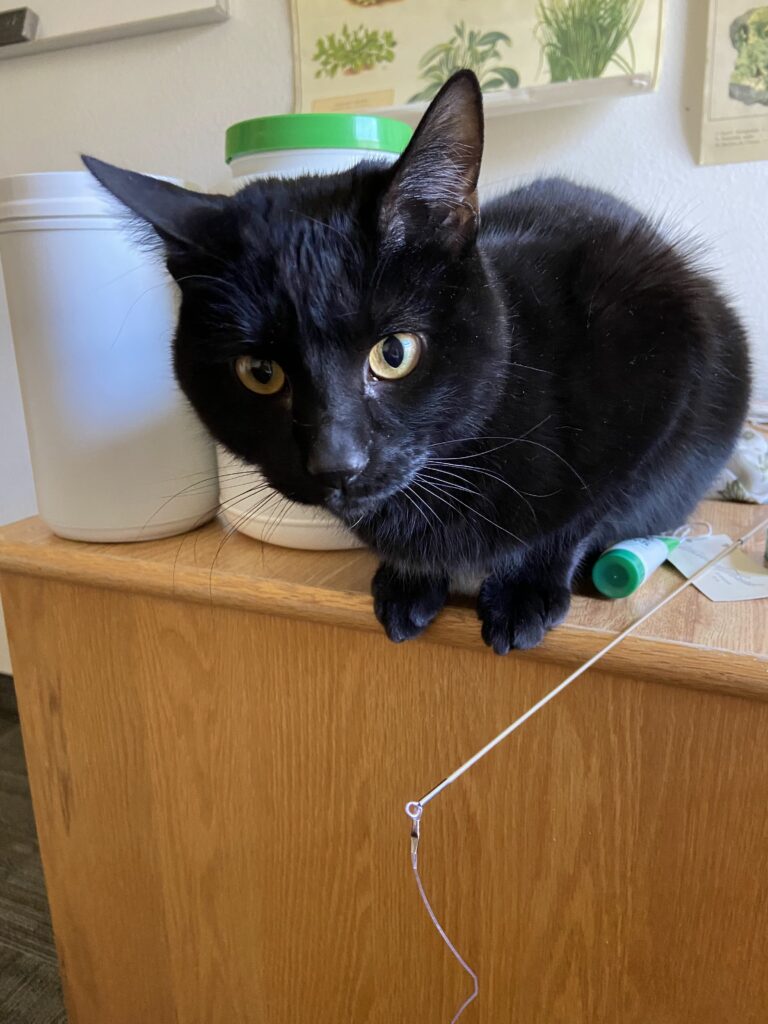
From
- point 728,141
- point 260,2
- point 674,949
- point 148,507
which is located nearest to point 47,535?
point 148,507

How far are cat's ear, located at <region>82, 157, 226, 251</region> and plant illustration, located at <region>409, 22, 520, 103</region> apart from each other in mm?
589

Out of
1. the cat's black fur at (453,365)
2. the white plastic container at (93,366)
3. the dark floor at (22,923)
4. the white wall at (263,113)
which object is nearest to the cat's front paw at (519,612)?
the cat's black fur at (453,365)

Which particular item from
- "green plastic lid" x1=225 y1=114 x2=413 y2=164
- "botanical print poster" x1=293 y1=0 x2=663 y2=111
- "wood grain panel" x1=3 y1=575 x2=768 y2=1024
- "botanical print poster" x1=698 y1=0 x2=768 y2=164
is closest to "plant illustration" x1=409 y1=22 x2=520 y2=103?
"botanical print poster" x1=293 y1=0 x2=663 y2=111

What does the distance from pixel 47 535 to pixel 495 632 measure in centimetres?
47

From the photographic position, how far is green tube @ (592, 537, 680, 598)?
0.52m

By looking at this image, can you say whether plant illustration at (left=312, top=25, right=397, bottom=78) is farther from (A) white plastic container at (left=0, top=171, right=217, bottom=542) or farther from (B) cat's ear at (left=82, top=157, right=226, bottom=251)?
(B) cat's ear at (left=82, top=157, right=226, bottom=251)

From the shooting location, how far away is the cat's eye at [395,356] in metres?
0.44

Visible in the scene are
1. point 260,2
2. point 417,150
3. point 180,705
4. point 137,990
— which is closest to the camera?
point 417,150

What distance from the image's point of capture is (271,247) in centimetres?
44

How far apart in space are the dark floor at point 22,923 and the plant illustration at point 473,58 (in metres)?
1.34

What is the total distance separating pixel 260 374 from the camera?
0.46 meters

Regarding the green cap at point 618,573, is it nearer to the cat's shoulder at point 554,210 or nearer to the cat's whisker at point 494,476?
the cat's whisker at point 494,476

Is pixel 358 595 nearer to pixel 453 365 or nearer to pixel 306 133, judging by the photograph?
pixel 453 365

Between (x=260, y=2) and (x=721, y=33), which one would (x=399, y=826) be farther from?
(x=260, y=2)
